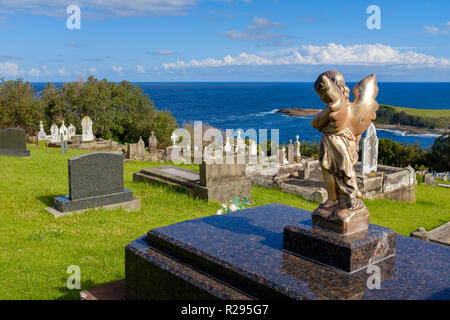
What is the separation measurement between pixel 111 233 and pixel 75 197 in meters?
1.62

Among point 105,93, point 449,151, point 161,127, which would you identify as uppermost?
point 105,93

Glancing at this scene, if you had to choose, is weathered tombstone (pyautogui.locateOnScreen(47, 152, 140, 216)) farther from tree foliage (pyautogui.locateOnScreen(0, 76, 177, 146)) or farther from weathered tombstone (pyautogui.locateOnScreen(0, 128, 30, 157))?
tree foliage (pyautogui.locateOnScreen(0, 76, 177, 146))

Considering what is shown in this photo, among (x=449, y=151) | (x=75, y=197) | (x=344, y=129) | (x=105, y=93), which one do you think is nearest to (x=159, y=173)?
(x=75, y=197)

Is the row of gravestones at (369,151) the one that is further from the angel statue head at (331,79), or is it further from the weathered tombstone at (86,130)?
the weathered tombstone at (86,130)

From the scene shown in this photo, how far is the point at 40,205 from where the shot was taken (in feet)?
29.1

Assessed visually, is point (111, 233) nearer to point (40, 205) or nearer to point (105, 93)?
point (40, 205)

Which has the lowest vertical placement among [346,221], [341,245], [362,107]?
[341,245]

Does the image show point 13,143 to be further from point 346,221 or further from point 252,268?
point 346,221

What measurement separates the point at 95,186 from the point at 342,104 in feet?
22.4

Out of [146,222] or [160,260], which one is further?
[146,222]

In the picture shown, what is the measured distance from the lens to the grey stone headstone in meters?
8.51

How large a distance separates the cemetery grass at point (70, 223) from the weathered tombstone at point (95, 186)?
0.26 m

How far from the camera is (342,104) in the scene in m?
3.25

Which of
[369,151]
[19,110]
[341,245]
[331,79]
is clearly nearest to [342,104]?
[331,79]
